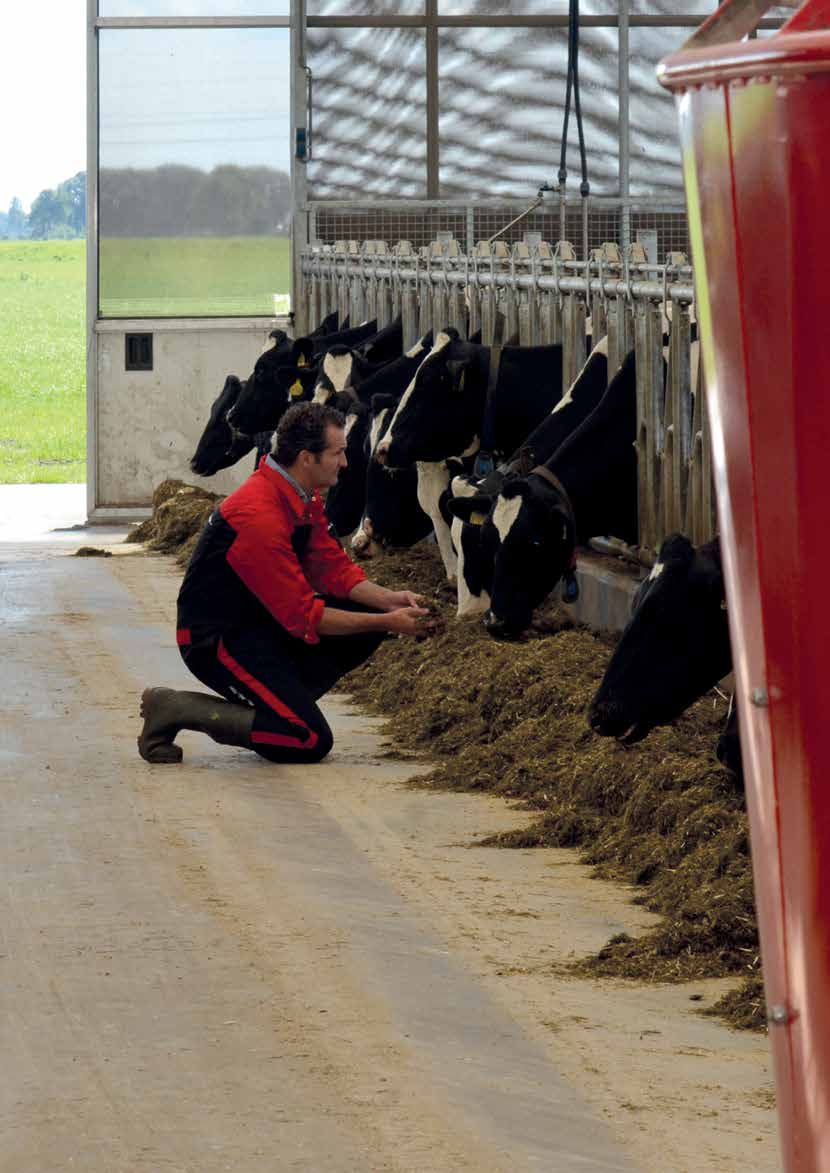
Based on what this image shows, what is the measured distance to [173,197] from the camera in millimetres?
14875

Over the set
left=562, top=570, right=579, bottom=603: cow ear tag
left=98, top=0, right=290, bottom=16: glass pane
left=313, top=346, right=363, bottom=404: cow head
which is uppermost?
left=98, top=0, right=290, bottom=16: glass pane

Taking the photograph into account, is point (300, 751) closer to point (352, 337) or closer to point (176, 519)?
point (352, 337)

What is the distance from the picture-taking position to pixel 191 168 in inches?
587

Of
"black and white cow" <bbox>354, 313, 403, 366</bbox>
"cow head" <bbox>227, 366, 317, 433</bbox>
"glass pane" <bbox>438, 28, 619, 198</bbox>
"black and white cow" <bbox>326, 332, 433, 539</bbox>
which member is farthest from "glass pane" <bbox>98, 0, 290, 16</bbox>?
"black and white cow" <bbox>326, 332, 433, 539</bbox>

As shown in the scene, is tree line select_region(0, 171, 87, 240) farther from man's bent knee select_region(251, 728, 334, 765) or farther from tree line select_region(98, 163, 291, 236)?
man's bent knee select_region(251, 728, 334, 765)

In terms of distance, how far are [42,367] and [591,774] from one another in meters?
38.4

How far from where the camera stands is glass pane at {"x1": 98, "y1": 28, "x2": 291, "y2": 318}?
14.8m

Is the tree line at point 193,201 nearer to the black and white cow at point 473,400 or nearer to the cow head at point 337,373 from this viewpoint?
the cow head at point 337,373

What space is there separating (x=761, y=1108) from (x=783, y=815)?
2.08 metres

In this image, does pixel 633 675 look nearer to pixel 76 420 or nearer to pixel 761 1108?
pixel 761 1108

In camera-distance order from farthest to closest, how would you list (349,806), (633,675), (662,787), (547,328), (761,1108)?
1. (547,328)
2. (349,806)
3. (662,787)
4. (633,675)
5. (761,1108)

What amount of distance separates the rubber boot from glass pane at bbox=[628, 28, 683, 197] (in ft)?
32.3

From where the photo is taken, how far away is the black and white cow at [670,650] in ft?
16.6

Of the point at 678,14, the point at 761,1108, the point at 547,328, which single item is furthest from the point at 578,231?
the point at 761,1108
